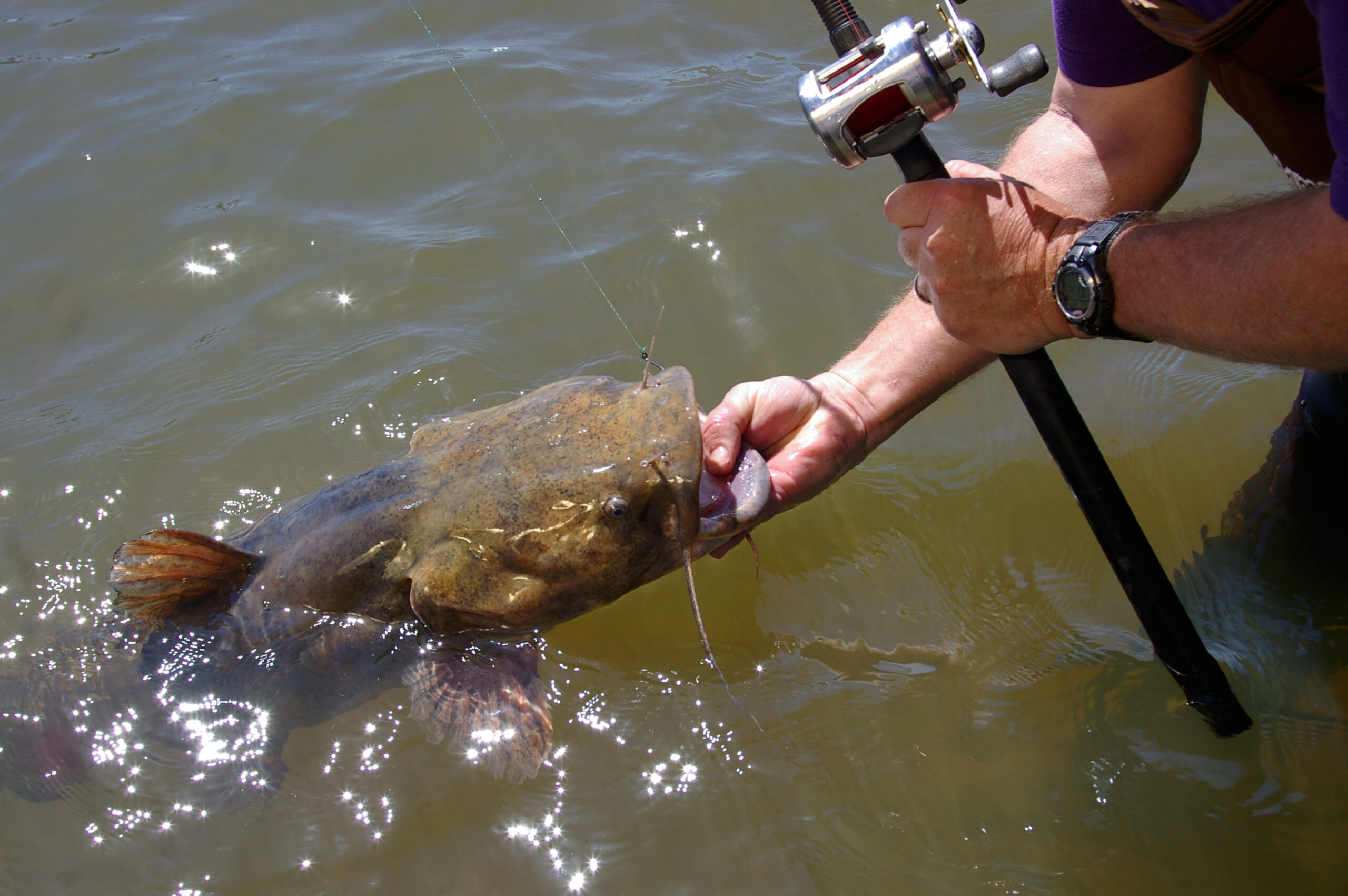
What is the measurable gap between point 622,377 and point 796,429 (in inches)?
52.3

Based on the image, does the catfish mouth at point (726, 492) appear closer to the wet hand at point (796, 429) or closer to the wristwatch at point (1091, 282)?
the wet hand at point (796, 429)

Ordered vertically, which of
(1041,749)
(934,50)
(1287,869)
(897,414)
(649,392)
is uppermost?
(934,50)

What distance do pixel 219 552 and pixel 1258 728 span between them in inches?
124

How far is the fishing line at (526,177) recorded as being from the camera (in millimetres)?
4348

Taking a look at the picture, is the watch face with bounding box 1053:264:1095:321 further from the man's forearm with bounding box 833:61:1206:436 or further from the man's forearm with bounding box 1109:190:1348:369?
the man's forearm with bounding box 833:61:1206:436

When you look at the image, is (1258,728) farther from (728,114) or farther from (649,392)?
(728,114)

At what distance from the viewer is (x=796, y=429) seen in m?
2.98

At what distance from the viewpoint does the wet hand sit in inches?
111

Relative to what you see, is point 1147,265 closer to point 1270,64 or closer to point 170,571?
point 1270,64

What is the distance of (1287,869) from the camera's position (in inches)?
92.4

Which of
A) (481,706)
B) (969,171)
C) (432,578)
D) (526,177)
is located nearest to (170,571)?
(432,578)

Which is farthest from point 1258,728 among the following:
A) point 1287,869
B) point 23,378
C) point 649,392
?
point 23,378

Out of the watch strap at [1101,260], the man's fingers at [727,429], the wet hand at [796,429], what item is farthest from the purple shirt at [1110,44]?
the man's fingers at [727,429]

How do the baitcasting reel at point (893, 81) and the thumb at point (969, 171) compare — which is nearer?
the baitcasting reel at point (893, 81)
